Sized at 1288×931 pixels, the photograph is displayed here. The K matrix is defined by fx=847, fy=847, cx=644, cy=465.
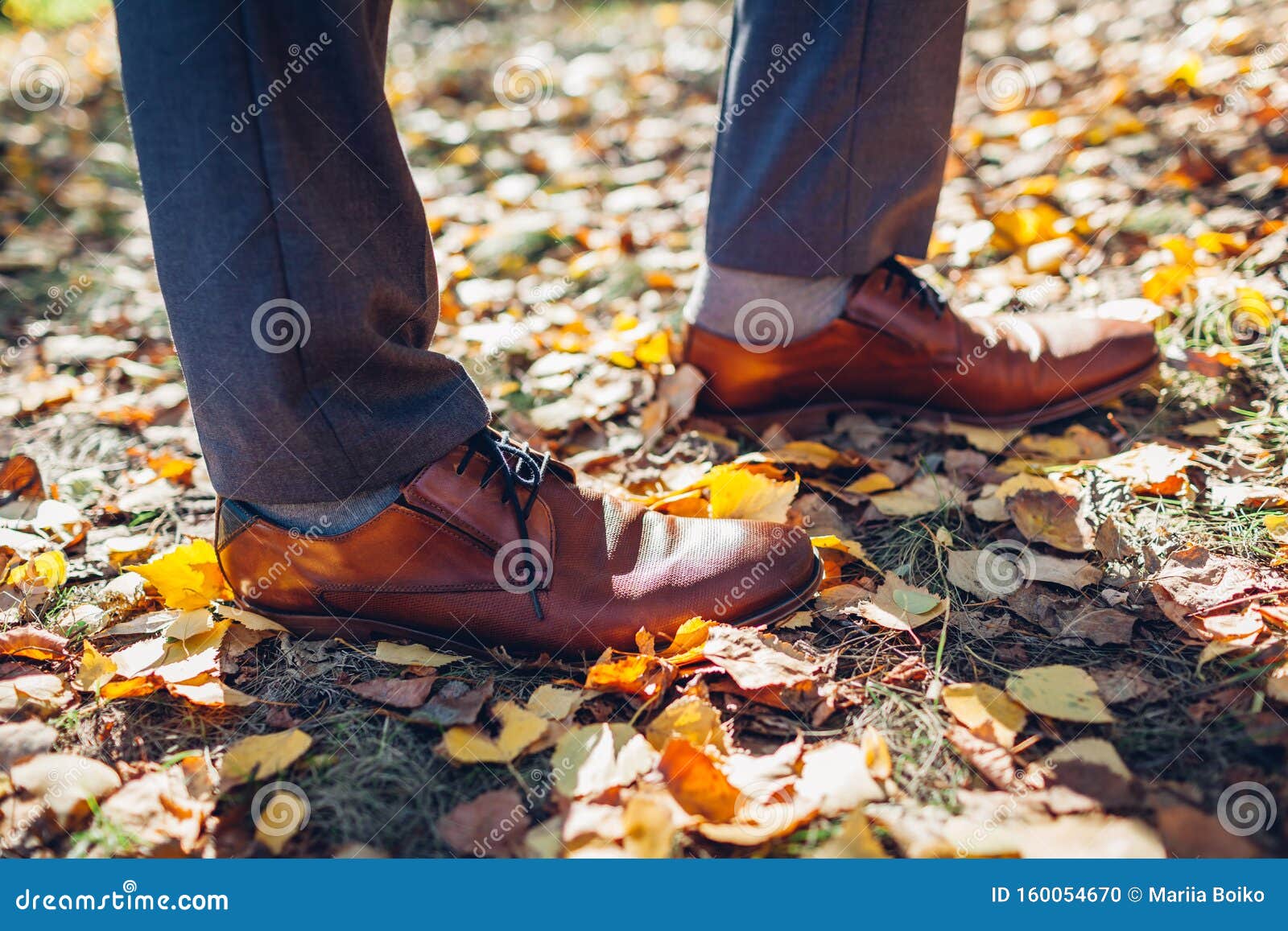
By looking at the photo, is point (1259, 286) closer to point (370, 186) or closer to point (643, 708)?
point (643, 708)

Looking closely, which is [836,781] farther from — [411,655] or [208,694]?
[208,694]

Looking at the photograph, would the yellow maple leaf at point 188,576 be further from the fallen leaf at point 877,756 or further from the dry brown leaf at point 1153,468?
the dry brown leaf at point 1153,468

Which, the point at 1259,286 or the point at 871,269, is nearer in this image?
the point at 871,269

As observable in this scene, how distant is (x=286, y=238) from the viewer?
3.35 feet

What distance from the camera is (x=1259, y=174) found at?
223 centimetres

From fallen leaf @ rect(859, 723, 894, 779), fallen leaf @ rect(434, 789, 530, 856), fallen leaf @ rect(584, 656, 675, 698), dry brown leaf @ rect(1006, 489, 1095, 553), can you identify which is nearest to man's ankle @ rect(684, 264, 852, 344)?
dry brown leaf @ rect(1006, 489, 1095, 553)

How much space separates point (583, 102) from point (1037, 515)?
318cm

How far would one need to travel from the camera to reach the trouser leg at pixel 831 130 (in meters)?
1.49

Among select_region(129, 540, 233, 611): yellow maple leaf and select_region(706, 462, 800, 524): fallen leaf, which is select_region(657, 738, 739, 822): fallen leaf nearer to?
select_region(706, 462, 800, 524): fallen leaf

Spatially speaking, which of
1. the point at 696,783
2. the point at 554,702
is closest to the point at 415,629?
the point at 554,702

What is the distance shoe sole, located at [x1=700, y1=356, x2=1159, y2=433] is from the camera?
5.67 feet

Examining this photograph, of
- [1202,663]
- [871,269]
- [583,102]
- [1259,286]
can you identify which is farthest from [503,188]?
[1202,663]

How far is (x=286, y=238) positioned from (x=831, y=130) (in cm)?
99

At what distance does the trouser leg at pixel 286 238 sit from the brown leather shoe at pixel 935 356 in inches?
30.3
